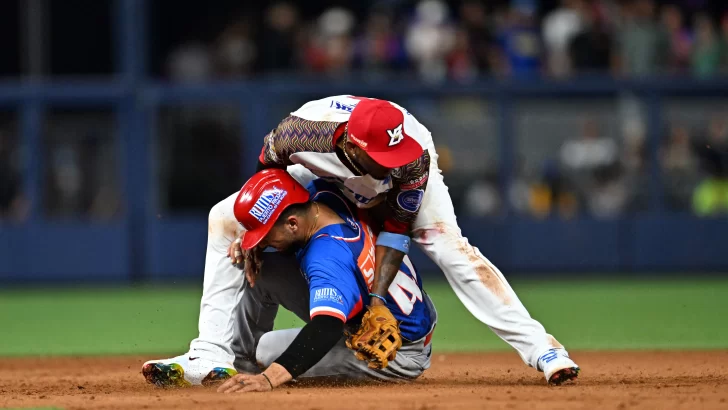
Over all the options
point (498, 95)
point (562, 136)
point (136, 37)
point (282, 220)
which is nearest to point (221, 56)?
point (136, 37)

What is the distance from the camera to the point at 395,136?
5137 millimetres

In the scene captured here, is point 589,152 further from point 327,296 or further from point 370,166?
point 327,296

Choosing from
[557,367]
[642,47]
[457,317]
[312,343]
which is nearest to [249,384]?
[312,343]

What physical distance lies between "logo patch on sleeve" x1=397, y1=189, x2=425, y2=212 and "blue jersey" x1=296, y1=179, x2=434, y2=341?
0.83 ft

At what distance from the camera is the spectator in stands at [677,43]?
14.2 metres

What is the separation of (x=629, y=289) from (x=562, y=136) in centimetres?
242

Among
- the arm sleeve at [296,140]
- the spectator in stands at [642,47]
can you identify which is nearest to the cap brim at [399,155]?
the arm sleeve at [296,140]

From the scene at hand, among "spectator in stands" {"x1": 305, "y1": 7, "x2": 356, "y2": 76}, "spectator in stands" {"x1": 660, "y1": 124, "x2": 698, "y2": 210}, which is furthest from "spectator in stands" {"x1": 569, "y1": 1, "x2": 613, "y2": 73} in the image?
"spectator in stands" {"x1": 305, "y1": 7, "x2": 356, "y2": 76}

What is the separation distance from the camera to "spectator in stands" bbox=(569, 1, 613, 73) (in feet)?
46.1

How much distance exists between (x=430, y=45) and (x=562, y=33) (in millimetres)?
1780

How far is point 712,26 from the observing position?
14.4 meters

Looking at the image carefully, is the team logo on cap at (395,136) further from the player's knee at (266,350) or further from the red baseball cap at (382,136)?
the player's knee at (266,350)

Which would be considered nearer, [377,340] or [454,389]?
[377,340]

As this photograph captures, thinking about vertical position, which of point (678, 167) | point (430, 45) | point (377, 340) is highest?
point (430, 45)
